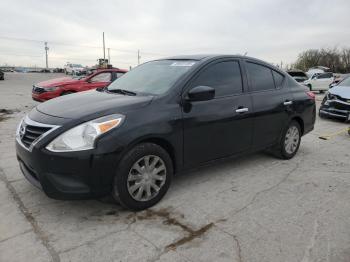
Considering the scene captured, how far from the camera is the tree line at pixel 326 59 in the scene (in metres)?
68.9

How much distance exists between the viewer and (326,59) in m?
70.1

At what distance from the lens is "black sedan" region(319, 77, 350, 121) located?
9.55 meters

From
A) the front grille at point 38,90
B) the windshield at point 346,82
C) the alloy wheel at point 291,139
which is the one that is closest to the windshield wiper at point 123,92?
the alloy wheel at point 291,139

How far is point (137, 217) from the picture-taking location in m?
3.46

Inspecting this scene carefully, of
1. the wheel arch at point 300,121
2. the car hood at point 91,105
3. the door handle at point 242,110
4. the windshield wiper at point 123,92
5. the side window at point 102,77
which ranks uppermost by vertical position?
the side window at point 102,77

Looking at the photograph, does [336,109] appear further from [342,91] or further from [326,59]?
[326,59]

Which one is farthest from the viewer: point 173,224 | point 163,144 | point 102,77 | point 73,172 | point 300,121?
point 102,77

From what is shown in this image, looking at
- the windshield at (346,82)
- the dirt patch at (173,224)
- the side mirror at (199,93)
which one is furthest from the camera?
the windshield at (346,82)

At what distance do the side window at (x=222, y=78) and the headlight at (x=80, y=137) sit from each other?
4.35 feet

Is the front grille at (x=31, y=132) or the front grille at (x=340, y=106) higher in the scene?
the front grille at (x=31, y=132)

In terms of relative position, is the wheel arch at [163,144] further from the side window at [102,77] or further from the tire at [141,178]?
the side window at [102,77]

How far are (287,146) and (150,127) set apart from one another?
9.75ft

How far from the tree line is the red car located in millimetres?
63474

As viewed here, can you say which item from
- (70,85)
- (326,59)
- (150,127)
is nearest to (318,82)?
(70,85)
